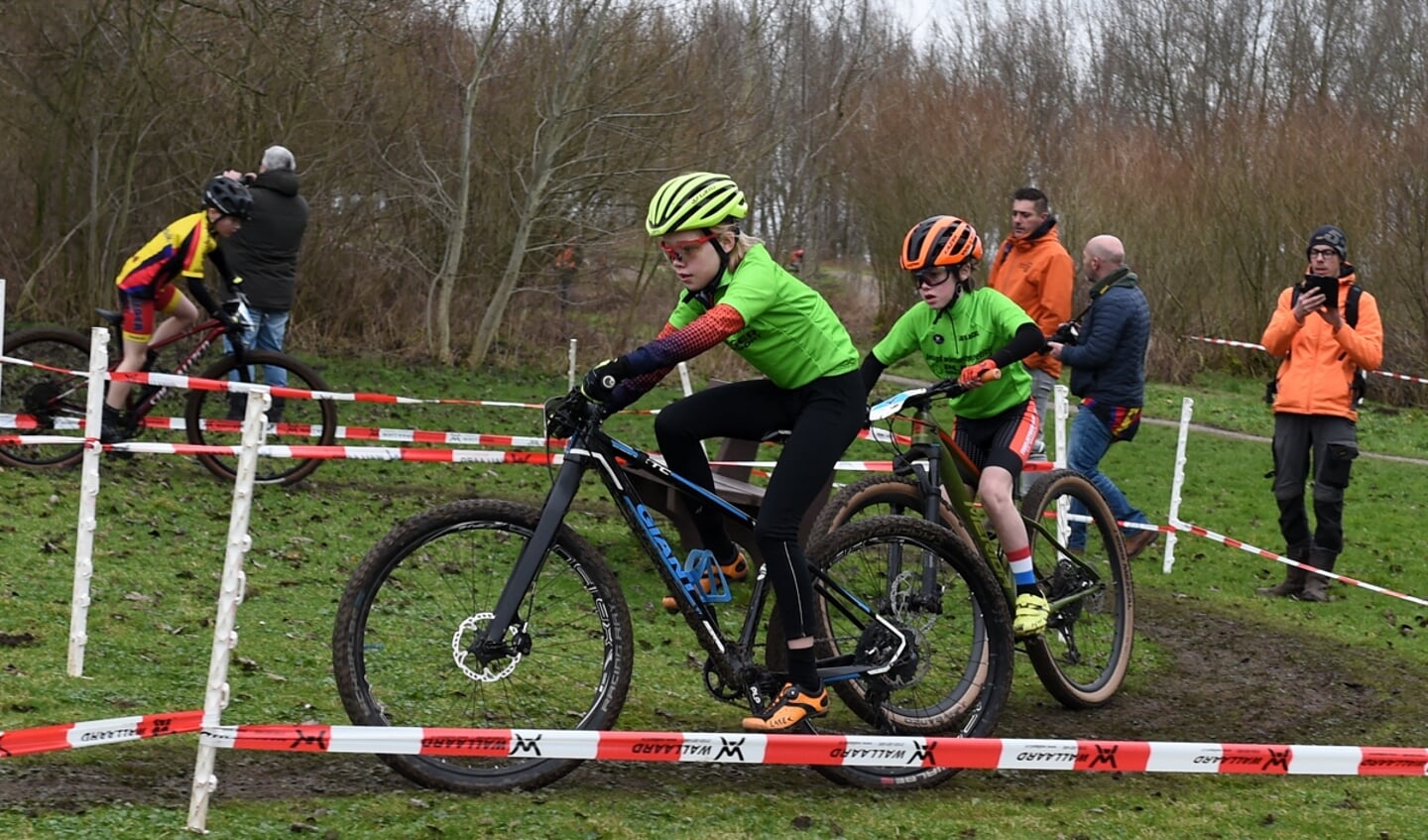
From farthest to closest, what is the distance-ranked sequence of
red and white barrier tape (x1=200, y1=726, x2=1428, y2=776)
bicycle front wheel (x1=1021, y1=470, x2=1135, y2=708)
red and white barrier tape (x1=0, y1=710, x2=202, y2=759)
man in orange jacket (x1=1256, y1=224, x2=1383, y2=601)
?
man in orange jacket (x1=1256, y1=224, x2=1383, y2=601), bicycle front wheel (x1=1021, y1=470, x2=1135, y2=708), red and white barrier tape (x1=200, y1=726, x2=1428, y2=776), red and white barrier tape (x1=0, y1=710, x2=202, y2=759)

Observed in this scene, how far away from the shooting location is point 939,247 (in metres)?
6.94

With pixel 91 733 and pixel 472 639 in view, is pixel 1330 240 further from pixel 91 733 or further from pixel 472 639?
pixel 91 733

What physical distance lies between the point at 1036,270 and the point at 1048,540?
3557 mm

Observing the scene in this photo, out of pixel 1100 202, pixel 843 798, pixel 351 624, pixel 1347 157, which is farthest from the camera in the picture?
pixel 1100 202

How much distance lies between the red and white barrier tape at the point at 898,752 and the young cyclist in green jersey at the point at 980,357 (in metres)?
1.33

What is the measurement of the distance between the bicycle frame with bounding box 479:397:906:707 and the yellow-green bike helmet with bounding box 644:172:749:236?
0.74m

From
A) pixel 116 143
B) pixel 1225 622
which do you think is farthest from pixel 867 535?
pixel 116 143

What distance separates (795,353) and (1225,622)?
4.76 metres

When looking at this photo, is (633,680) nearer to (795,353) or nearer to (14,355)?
(795,353)

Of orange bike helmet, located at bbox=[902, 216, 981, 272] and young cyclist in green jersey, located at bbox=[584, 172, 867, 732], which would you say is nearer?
young cyclist in green jersey, located at bbox=[584, 172, 867, 732]

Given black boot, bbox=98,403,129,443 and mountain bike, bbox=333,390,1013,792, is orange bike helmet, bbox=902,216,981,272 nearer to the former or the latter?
mountain bike, bbox=333,390,1013,792

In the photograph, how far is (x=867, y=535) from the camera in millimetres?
6008

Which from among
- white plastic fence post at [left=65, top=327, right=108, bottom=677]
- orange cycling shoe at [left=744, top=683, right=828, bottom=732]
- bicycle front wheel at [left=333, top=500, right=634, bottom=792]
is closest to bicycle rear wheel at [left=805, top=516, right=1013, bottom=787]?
orange cycling shoe at [left=744, top=683, right=828, bottom=732]

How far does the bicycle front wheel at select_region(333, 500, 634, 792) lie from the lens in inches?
203
